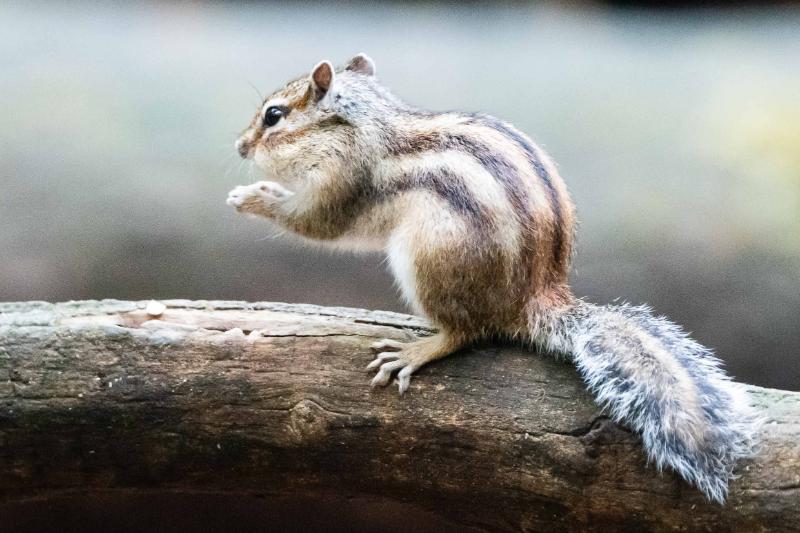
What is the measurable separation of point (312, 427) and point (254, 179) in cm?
130

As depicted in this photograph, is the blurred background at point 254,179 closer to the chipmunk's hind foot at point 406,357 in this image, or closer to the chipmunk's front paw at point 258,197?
the chipmunk's front paw at point 258,197

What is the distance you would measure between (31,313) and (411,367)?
112cm

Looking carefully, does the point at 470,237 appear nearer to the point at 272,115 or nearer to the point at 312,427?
the point at 312,427

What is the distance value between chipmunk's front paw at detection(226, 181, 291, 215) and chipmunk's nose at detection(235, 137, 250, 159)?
0.36 ft

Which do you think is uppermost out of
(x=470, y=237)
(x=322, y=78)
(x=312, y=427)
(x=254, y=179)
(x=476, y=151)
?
(x=322, y=78)

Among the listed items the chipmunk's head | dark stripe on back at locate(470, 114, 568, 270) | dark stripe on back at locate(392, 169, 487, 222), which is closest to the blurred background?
the chipmunk's head

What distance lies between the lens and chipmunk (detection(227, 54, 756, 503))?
1951mm

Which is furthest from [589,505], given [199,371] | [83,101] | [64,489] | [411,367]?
[83,101]

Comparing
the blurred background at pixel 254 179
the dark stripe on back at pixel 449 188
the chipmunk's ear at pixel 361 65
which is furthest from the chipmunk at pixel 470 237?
the blurred background at pixel 254 179

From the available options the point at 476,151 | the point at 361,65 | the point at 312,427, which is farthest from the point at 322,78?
the point at 312,427

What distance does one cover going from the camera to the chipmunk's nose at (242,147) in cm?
243

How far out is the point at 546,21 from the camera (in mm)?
3180

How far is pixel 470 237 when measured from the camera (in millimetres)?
2021

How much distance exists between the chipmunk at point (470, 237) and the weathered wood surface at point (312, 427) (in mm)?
89
